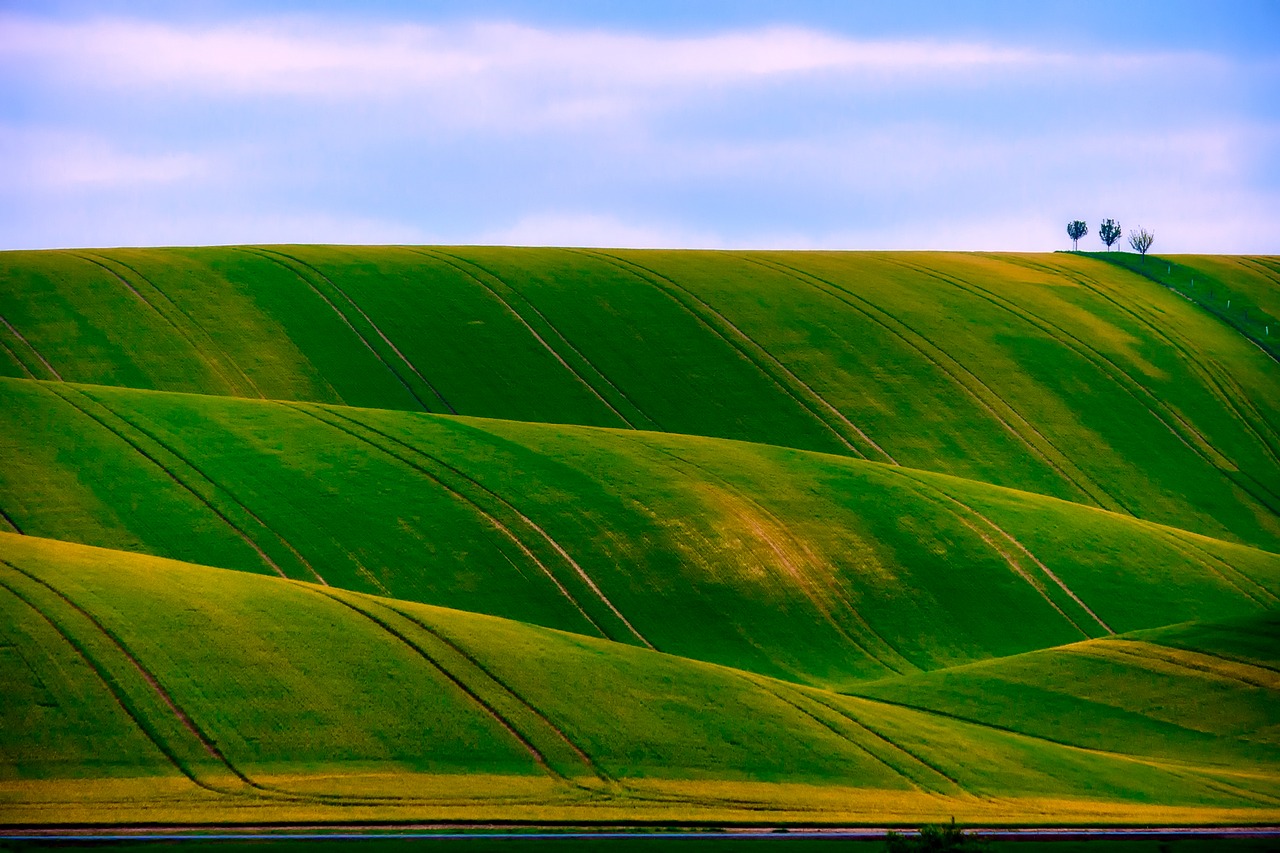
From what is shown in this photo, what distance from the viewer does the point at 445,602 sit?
1854 inches

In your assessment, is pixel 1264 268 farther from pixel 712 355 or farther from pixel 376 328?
pixel 376 328

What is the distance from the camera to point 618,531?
171 feet

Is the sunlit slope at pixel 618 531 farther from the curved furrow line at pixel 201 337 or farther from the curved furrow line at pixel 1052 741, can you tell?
the curved furrow line at pixel 201 337

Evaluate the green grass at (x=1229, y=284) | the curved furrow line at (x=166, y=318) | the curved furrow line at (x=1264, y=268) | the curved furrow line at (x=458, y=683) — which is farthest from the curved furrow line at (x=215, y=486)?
the curved furrow line at (x=1264, y=268)

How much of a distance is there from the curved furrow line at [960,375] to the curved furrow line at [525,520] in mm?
30415

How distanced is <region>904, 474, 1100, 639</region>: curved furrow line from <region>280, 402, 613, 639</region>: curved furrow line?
695 inches

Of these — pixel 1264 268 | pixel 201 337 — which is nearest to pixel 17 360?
pixel 201 337

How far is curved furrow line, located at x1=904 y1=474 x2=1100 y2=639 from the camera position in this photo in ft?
173

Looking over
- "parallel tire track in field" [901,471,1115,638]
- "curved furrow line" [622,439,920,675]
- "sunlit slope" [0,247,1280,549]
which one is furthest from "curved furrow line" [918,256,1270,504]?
"curved furrow line" [622,439,920,675]

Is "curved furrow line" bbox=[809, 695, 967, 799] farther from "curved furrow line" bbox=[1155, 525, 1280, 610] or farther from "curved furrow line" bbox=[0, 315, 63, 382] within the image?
"curved furrow line" bbox=[0, 315, 63, 382]

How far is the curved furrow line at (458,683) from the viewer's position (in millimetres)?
33375

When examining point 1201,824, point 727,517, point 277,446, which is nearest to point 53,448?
point 277,446

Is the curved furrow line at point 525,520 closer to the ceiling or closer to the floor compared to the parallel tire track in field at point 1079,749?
closer to the ceiling

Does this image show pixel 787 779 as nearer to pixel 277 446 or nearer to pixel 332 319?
pixel 277 446
